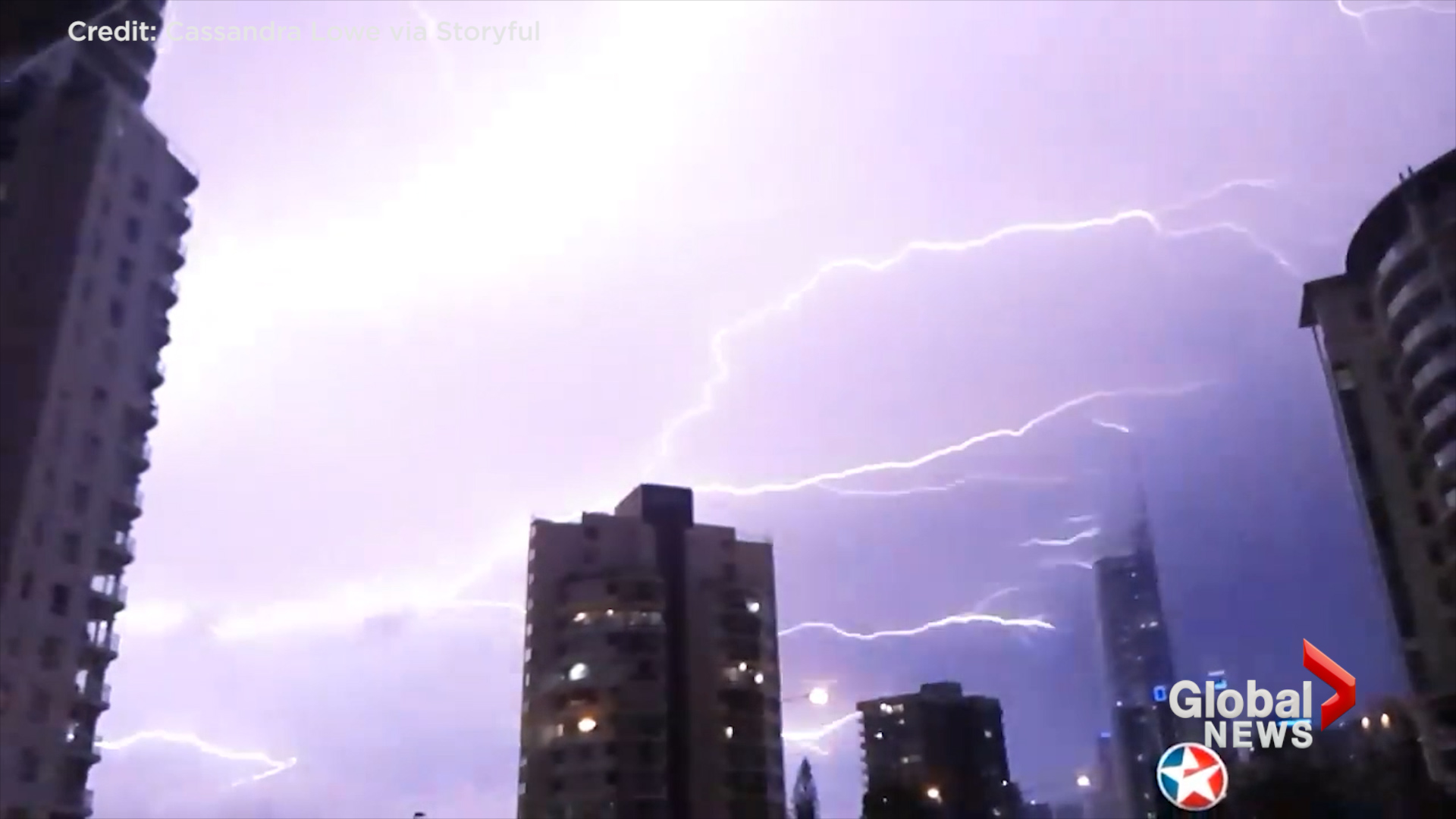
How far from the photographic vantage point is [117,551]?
41500 millimetres

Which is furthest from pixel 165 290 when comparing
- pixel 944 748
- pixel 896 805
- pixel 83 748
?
pixel 944 748

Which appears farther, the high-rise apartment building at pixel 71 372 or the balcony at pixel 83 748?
the balcony at pixel 83 748

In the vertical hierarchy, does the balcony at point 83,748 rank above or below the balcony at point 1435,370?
below

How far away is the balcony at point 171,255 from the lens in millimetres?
47594

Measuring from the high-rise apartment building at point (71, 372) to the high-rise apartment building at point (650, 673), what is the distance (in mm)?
20095

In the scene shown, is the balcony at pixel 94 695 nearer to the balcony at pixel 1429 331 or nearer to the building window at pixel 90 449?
the building window at pixel 90 449

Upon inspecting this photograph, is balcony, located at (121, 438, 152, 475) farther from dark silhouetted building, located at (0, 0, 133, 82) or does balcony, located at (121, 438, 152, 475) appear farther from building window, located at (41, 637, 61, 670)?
dark silhouetted building, located at (0, 0, 133, 82)

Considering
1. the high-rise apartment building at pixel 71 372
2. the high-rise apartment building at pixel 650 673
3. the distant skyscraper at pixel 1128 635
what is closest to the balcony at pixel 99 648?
the high-rise apartment building at pixel 71 372

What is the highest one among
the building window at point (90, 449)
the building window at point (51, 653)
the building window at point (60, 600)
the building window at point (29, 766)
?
the building window at point (90, 449)

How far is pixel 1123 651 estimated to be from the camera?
151 ft

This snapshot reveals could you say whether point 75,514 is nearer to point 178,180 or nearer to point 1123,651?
point 178,180

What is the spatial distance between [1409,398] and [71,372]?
172 ft

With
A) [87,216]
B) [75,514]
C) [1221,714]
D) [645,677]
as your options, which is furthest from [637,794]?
[1221,714]

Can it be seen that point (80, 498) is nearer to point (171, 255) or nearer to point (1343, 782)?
point (171, 255)
